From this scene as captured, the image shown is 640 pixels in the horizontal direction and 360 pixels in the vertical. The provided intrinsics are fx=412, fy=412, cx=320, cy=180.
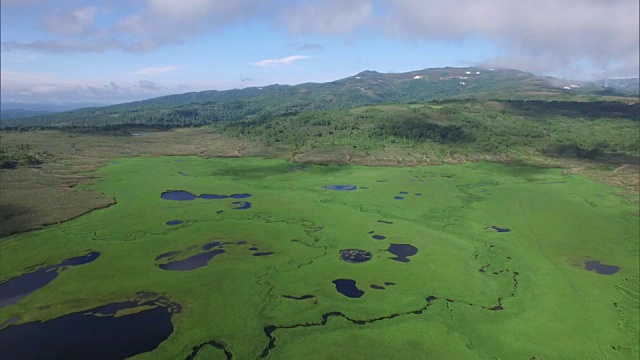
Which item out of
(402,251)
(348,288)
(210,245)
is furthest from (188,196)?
(348,288)

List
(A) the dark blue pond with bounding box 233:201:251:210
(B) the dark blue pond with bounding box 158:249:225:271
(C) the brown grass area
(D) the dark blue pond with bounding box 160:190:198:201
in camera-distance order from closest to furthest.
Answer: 1. (B) the dark blue pond with bounding box 158:249:225:271
2. (C) the brown grass area
3. (A) the dark blue pond with bounding box 233:201:251:210
4. (D) the dark blue pond with bounding box 160:190:198:201

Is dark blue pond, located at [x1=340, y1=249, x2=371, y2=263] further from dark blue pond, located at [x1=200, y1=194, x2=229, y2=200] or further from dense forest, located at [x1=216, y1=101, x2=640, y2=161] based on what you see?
dense forest, located at [x1=216, y1=101, x2=640, y2=161]

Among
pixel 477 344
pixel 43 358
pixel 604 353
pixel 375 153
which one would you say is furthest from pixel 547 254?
pixel 375 153

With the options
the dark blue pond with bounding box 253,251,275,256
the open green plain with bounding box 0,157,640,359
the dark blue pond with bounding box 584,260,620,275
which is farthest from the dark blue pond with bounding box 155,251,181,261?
the dark blue pond with bounding box 584,260,620,275

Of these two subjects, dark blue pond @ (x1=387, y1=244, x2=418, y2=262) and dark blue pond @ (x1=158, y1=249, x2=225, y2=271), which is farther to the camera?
dark blue pond @ (x1=387, y1=244, x2=418, y2=262)

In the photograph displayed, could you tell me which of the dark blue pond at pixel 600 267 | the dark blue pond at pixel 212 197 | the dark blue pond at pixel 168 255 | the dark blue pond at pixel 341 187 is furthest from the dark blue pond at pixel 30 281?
the dark blue pond at pixel 600 267
